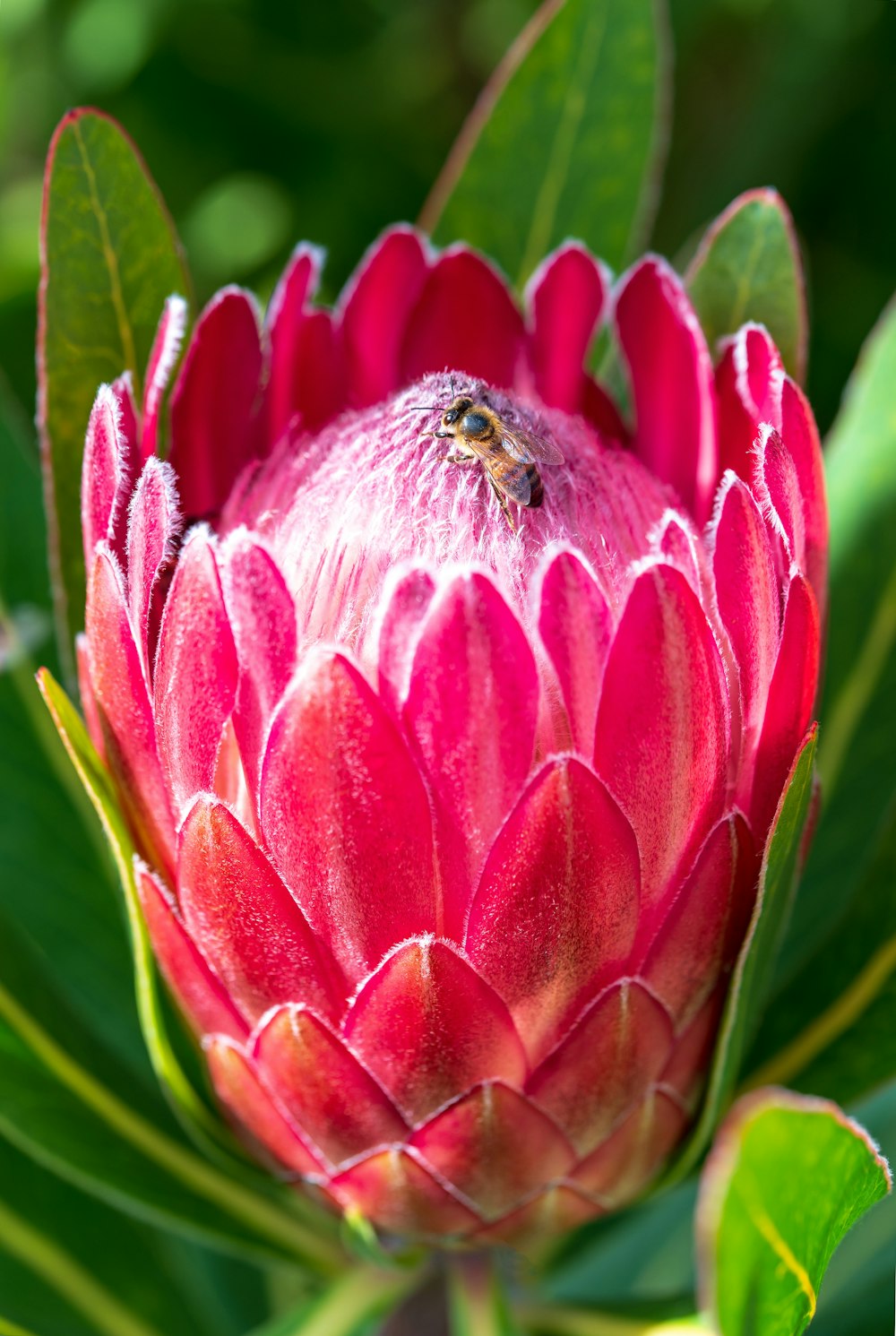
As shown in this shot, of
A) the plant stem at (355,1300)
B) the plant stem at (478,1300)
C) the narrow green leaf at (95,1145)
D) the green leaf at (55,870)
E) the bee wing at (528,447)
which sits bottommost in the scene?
the plant stem at (478,1300)

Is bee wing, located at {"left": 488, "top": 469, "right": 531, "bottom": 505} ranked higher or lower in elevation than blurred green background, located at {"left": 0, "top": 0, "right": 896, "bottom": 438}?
lower

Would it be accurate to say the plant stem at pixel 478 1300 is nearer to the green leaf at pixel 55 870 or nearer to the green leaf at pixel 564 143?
the green leaf at pixel 55 870

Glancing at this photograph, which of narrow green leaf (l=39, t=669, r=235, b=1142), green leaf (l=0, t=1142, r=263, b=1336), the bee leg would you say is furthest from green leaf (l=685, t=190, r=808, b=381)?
green leaf (l=0, t=1142, r=263, b=1336)

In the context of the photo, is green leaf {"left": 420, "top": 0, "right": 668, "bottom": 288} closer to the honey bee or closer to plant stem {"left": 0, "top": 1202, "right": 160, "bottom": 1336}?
the honey bee

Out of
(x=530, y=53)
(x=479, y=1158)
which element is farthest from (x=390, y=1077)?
(x=530, y=53)

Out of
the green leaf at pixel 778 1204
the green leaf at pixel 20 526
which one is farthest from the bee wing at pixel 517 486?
the green leaf at pixel 20 526

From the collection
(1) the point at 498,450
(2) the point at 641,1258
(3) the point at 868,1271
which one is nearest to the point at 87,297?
(1) the point at 498,450

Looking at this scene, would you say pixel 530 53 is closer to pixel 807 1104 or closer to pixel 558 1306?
pixel 807 1104
